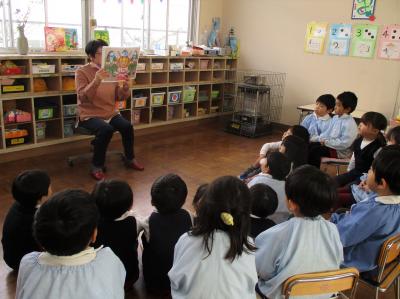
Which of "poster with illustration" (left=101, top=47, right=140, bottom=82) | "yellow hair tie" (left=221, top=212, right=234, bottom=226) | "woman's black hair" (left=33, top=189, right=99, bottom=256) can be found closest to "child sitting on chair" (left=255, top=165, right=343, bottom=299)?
"yellow hair tie" (left=221, top=212, right=234, bottom=226)

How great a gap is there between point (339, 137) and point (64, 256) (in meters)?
2.81

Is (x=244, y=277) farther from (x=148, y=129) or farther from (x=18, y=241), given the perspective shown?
(x=148, y=129)

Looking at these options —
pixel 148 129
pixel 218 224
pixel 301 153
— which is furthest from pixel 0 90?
pixel 218 224

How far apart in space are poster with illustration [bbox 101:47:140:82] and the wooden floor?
930mm

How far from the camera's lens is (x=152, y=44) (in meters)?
5.45

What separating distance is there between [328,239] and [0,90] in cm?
329

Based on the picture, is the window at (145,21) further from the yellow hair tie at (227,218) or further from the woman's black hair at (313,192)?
the yellow hair tie at (227,218)

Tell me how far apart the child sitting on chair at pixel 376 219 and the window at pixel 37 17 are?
3.74m

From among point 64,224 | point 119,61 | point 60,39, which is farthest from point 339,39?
point 64,224

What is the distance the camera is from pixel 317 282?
4.14 ft

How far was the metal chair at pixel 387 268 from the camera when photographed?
1545 mm

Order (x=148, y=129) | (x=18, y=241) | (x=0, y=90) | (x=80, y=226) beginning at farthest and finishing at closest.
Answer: (x=148, y=129), (x=0, y=90), (x=18, y=241), (x=80, y=226)

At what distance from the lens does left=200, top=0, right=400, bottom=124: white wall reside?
473cm

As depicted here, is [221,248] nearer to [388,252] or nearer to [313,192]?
[313,192]
